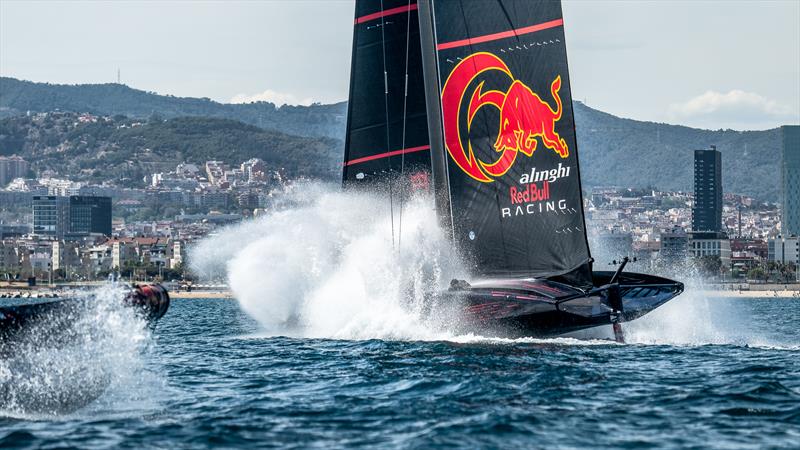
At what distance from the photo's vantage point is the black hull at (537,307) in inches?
1096

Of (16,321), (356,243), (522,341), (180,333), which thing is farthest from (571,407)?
(180,333)

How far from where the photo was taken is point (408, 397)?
2009cm

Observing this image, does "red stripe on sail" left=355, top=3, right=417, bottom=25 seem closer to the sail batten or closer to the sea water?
the sail batten

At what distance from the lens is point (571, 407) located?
18828mm

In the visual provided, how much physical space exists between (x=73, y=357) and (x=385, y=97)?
16.6m

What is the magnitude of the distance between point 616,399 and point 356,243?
1570 centimetres

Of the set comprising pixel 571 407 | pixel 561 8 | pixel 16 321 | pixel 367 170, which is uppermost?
pixel 561 8

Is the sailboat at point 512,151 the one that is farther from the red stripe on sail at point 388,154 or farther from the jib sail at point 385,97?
the jib sail at point 385,97

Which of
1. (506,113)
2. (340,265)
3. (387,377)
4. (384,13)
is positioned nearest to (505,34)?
(506,113)

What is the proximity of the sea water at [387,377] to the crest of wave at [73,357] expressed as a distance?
0.03 meters

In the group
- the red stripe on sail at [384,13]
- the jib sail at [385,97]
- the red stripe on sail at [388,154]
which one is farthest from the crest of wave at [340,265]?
the red stripe on sail at [384,13]

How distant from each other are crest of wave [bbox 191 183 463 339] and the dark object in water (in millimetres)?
10556

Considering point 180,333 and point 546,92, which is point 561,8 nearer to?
point 546,92

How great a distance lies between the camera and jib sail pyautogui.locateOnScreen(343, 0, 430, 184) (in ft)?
111
